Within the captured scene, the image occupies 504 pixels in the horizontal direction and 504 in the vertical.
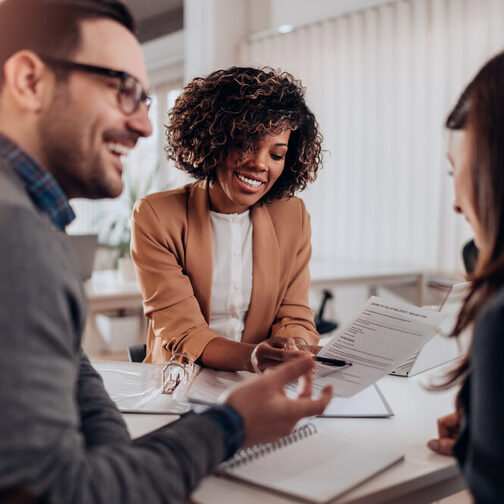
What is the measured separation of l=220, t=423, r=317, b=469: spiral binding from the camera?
918 millimetres

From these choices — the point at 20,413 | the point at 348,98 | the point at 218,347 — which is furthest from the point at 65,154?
the point at 348,98

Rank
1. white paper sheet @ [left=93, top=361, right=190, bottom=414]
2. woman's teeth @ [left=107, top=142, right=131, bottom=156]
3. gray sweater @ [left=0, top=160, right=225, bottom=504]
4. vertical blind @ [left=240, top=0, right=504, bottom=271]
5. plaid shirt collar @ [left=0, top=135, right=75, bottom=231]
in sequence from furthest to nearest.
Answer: vertical blind @ [left=240, top=0, right=504, bottom=271] < white paper sheet @ [left=93, top=361, right=190, bottom=414] < woman's teeth @ [left=107, top=142, right=131, bottom=156] < plaid shirt collar @ [left=0, top=135, right=75, bottom=231] < gray sweater @ [left=0, top=160, right=225, bottom=504]

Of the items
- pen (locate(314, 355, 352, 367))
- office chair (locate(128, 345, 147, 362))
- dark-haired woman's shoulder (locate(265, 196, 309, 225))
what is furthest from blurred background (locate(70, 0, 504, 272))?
pen (locate(314, 355, 352, 367))

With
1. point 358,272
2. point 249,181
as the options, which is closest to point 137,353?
point 249,181

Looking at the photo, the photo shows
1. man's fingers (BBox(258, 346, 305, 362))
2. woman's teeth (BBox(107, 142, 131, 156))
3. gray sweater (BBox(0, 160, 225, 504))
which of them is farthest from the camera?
man's fingers (BBox(258, 346, 305, 362))

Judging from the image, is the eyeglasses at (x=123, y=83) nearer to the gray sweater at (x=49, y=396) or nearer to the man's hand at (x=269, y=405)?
the gray sweater at (x=49, y=396)

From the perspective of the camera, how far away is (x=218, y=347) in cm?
147

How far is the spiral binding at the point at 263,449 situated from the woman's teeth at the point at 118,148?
0.52 metres

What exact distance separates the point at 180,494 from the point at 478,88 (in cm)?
69

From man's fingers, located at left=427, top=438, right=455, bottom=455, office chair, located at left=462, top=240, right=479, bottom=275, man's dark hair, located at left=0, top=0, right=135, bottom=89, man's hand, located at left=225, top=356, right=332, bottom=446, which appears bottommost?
man's fingers, located at left=427, top=438, right=455, bottom=455

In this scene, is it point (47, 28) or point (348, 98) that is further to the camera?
point (348, 98)

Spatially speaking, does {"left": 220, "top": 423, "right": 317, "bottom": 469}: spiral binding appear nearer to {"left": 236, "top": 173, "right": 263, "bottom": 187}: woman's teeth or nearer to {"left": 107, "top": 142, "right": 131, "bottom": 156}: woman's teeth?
{"left": 107, "top": 142, "right": 131, "bottom": 156}: woman's teeth

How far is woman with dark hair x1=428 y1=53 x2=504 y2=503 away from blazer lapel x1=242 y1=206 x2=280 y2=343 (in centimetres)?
84

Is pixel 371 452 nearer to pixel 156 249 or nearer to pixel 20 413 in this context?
pixel 20 413
